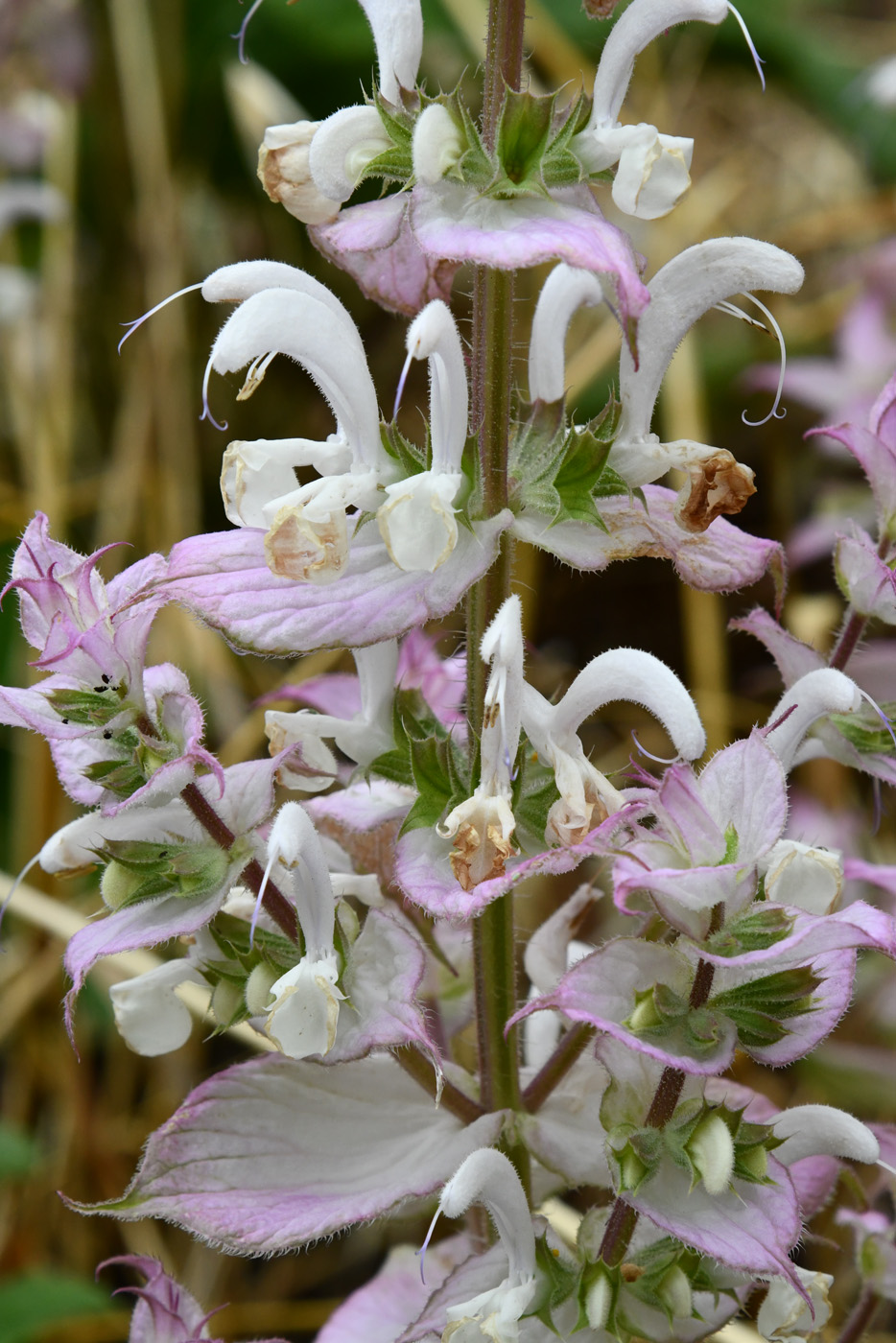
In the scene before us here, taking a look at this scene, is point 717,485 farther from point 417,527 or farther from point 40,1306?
point 40,1306

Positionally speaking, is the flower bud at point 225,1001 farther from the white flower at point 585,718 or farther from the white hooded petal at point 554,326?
the white hooded petal at point 554,326

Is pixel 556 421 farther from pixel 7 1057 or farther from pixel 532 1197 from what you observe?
pixel 7 1057

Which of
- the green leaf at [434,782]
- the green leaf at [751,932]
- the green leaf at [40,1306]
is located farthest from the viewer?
the green leaf at [40,1306]

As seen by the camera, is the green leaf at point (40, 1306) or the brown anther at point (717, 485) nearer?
the brown anther at point (717, 485)

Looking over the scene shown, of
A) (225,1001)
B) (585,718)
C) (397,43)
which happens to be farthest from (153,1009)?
(397,43)

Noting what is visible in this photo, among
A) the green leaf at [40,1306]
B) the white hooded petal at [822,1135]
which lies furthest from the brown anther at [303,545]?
the green leaf at [40,1306]

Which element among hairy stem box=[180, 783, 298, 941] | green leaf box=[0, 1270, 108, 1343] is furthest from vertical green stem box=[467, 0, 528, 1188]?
green leaf box=[0, 1270, 108, 1343]
